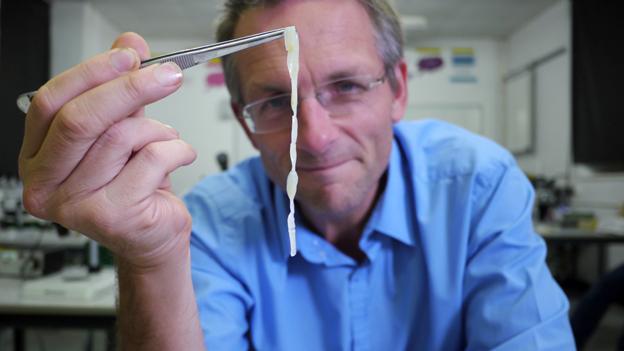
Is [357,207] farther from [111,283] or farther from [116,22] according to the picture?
[116,22]

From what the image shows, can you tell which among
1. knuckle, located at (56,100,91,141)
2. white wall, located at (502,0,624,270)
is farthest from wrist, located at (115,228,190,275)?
white wall, located at (502,0,624,270)

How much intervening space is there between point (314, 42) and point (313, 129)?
179 mm

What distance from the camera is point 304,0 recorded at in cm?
99

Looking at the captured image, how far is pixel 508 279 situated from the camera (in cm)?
96

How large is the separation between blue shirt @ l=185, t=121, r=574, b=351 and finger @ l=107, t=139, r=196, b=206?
45cm

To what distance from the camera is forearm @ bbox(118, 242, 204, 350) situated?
0.78 m

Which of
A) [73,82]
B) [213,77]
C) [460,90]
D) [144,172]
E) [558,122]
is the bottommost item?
[144,172]

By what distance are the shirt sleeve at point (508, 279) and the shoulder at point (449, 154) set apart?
21mm

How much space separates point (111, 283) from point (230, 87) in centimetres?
108

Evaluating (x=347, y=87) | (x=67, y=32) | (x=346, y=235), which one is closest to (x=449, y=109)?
(x=67, y=32)

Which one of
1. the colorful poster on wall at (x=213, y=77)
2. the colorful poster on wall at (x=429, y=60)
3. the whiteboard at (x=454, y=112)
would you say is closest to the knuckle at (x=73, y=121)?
the colorful poster on wall at (x=213, y=77)

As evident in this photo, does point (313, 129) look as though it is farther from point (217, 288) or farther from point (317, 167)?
point (217, 288)

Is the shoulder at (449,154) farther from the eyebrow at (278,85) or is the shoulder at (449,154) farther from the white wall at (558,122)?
the white wall at (558,122)

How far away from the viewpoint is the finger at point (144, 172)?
2.01 feet
